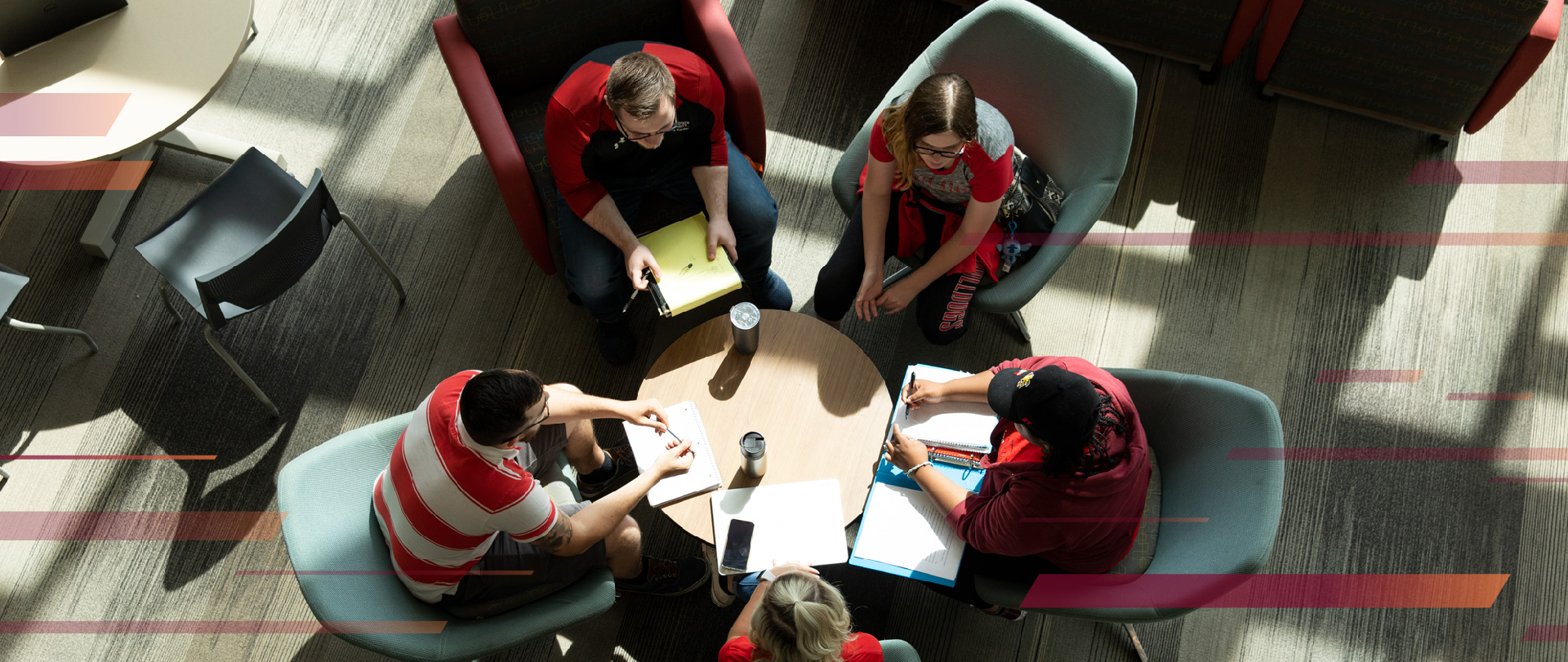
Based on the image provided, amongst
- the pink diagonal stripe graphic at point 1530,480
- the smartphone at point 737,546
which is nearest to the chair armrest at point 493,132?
the smartphone at point 737,546

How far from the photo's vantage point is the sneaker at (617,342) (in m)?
3.31

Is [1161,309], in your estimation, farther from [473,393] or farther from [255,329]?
[255,329]

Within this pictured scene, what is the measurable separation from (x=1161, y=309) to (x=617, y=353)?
2.05 metres

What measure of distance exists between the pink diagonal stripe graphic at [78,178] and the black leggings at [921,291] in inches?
110

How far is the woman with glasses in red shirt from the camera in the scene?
95.7 inches

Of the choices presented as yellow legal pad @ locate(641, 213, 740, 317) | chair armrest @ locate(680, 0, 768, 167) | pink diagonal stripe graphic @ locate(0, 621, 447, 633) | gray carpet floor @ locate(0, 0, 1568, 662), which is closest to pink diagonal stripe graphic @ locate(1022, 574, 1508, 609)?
gray carpet floor @ locate(0, 0, 1568, 662)

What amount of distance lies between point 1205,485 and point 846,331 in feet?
4.70

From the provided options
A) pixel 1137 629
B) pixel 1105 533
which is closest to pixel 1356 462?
pixel 1137 629

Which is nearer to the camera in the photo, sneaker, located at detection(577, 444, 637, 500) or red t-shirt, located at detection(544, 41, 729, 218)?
red t-shirt, located at detection(544, 41, 729, 218)

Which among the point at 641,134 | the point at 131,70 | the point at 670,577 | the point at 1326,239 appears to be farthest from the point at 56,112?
the point at 1326,239

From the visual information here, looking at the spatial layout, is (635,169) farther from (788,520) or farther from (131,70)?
(131,70)

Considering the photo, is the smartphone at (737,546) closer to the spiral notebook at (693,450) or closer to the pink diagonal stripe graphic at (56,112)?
the spiral notebook at (693,450)

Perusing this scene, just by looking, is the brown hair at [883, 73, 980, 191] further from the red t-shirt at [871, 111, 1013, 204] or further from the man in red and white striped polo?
the man in red and white striped polo

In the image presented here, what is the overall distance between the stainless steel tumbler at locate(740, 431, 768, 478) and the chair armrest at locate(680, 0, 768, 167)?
1120mm
